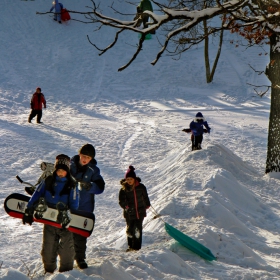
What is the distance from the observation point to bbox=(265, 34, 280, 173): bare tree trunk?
1123 centimetres

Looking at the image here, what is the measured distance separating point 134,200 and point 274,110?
594cm

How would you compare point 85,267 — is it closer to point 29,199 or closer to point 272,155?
point 29,199

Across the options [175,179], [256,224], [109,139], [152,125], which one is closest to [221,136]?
[152,125]

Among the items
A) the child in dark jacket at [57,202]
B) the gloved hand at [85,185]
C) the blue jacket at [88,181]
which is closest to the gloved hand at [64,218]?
the child in dark jacket at [57,202]

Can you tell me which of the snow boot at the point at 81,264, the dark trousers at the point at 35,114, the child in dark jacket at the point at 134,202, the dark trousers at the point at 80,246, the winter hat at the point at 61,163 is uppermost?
the winter hat at the point at 61,163

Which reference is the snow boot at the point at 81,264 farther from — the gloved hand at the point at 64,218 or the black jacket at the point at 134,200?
the black jacket at the point at 134,200

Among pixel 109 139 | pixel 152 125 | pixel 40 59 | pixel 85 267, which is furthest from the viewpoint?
pixel 40 59

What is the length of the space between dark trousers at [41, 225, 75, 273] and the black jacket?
1.38m

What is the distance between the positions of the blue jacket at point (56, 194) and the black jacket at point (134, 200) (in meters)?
1.38

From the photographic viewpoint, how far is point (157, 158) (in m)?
13.6

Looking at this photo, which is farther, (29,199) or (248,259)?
(248,259)

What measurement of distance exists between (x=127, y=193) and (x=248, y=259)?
1.76 metres

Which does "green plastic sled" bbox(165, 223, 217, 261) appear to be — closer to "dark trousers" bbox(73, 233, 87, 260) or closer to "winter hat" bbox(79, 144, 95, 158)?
"dark trousers" bbox(73, 233, 87, 260)

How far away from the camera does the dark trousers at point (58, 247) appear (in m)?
5.53
